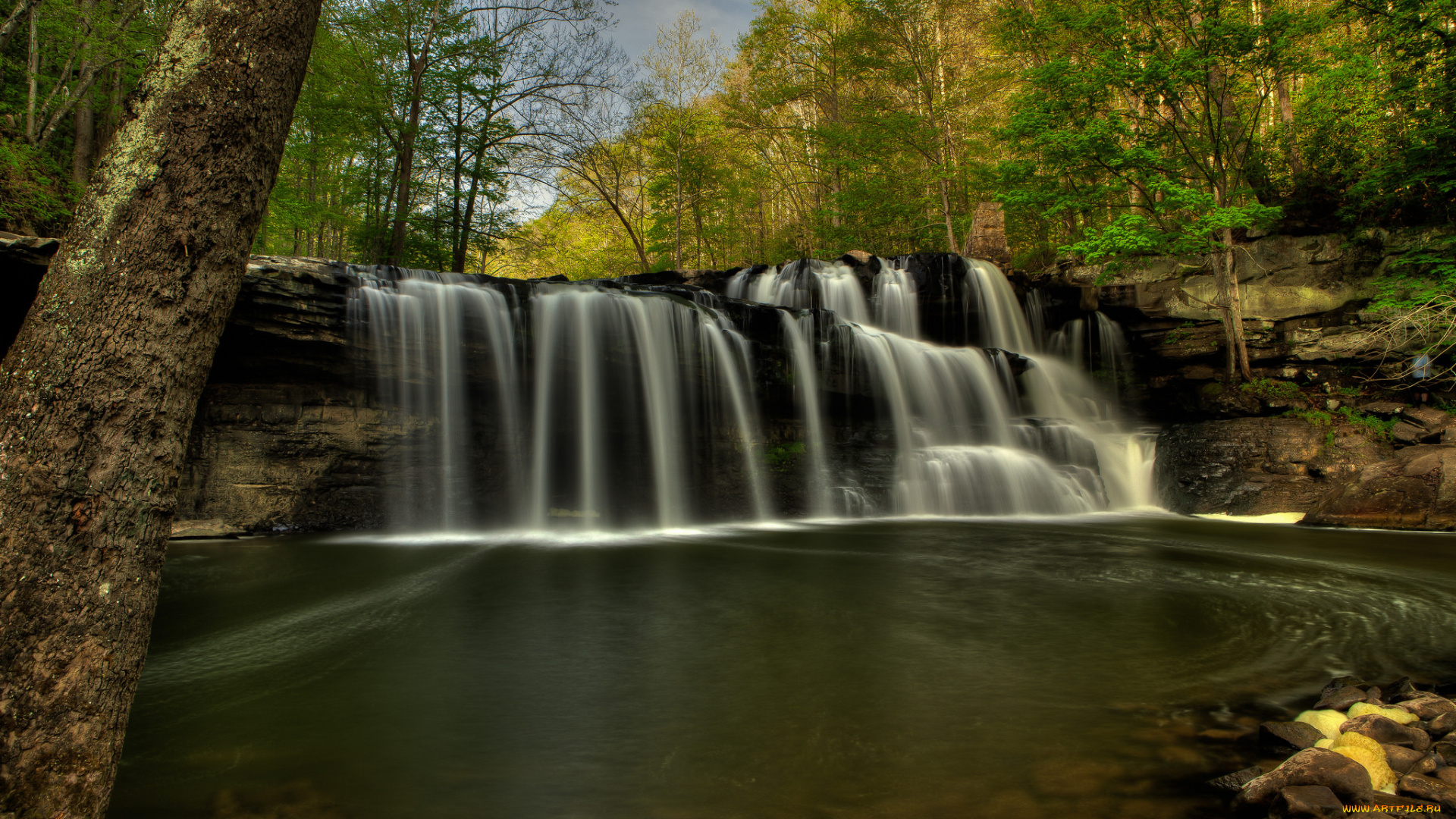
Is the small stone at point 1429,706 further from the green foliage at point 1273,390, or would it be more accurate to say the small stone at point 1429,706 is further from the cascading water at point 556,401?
the green foliage at point 1273,390

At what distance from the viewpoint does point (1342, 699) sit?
3.51m

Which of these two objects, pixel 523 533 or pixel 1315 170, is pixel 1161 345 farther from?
pixel 523 533

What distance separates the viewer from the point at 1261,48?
13.0 metres

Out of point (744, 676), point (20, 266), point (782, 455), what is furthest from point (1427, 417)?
point (20, 266)

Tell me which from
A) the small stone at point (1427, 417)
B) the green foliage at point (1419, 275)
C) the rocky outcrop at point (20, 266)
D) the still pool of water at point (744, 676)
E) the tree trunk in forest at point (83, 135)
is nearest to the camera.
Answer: the still pool of water at point (744, 676)

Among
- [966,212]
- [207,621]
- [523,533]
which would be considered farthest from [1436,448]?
[966,212]

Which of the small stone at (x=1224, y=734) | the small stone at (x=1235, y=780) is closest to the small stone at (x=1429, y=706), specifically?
the small stone at (x=1224, y=734)

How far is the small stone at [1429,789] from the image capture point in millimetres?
2441

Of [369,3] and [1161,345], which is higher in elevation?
[369,3]

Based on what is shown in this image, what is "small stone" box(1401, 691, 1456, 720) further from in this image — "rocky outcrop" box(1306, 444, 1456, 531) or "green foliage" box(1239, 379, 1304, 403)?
"green foliage" box(1239, 379, 1304, 403)

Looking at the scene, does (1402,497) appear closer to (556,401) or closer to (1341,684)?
(1341,684)

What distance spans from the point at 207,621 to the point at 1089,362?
1721 centimetres

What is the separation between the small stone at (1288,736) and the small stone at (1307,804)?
0.65 metres

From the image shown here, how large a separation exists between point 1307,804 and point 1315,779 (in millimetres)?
165
